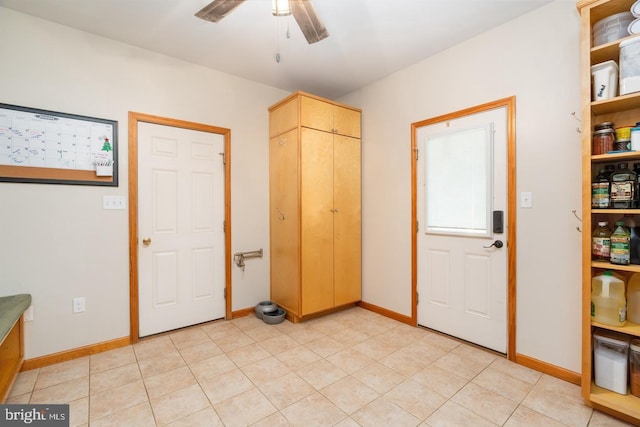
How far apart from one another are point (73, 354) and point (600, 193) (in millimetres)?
3943

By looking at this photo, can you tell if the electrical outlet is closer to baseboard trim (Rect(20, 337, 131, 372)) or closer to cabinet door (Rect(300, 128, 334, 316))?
baseboard trim (Rect(20, 337, 131, 372))

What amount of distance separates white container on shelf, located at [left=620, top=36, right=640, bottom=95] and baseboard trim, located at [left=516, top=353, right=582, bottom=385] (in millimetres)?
1839

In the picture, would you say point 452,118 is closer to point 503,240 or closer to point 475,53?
point 475,53

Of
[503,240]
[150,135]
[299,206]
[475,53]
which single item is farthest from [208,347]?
[475,53]

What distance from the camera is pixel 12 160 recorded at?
6.85ft

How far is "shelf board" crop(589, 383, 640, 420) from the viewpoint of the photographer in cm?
153

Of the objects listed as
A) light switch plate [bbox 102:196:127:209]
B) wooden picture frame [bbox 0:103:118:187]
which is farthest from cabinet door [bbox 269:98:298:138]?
light switch plate [bbox 102:196:127:209]

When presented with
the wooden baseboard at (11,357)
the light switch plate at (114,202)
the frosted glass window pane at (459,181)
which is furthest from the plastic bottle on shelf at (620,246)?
the wooden baseboard at (11,357)

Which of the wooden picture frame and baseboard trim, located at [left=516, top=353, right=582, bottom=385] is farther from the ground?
the wooden picture frame

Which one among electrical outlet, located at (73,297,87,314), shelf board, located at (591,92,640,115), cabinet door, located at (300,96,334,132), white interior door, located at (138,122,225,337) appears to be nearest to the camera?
shelf board, located at (591,92,640,115)

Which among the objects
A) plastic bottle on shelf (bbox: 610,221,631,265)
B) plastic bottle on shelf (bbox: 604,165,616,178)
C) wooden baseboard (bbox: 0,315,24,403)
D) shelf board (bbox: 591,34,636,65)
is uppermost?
shelf board (bbox: 591,34,636,65)

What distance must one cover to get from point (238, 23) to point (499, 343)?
3.35 meters

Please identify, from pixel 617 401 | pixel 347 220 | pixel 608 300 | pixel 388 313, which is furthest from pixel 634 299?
pixel 347 220

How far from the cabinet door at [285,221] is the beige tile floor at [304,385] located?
0.60m
